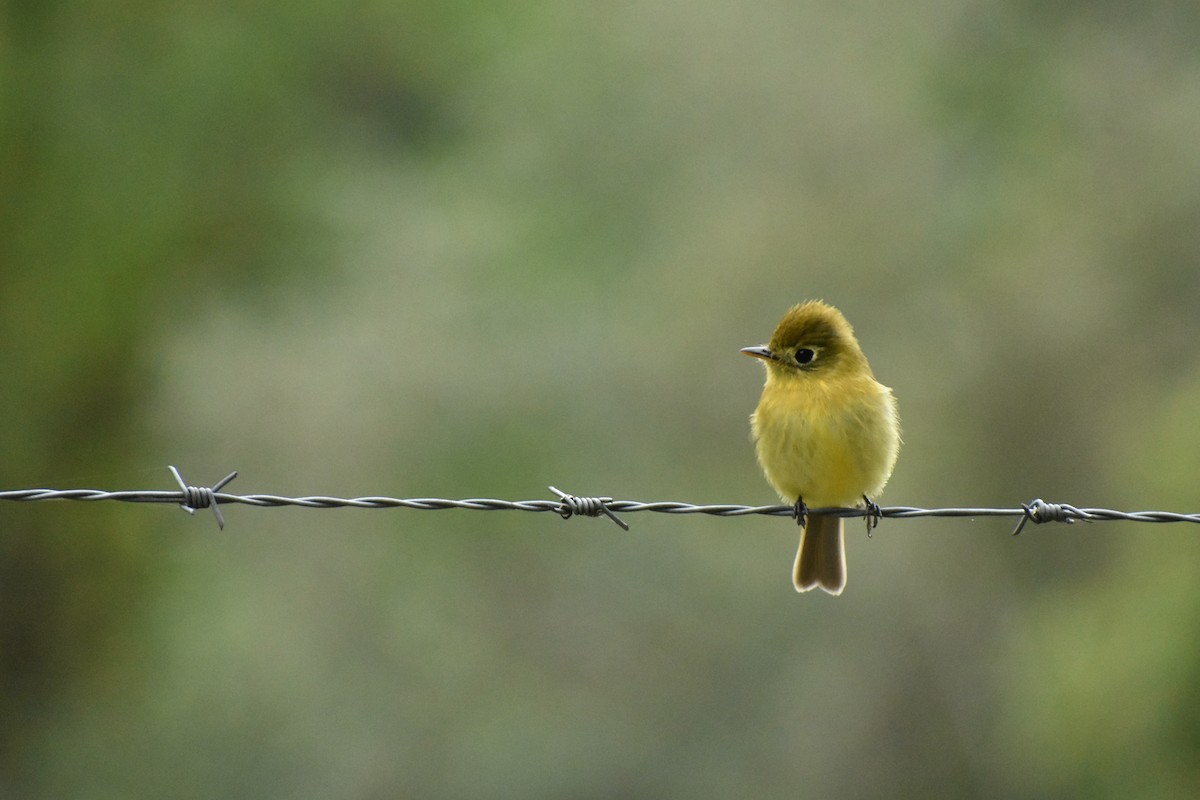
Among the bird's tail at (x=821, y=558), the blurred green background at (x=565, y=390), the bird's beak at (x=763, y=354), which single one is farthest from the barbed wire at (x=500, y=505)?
the blurred green background at (x=565, y=390)

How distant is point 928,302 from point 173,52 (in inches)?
261

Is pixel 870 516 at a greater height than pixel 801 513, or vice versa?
pixel 870 516

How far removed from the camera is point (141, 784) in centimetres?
1088

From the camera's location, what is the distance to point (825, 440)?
5.40 metres

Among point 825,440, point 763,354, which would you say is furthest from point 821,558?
point 763,354

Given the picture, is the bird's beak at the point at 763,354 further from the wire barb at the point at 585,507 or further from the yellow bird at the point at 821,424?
the wire barb at the point at 585,507

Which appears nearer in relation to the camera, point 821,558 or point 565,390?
point 821,558

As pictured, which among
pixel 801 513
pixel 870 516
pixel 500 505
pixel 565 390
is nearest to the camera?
A: pixel 500 505

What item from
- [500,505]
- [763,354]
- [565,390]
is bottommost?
[500,505]

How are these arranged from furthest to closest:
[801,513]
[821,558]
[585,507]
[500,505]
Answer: [821,558] → [801,513] → [585,507] → [500,505]

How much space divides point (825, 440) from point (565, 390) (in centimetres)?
735

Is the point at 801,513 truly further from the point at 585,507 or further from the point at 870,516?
the point at 585,507

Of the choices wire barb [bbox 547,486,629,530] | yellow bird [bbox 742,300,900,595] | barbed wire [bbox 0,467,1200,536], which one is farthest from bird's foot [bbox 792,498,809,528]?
wire barb [bbox 547,486,629,530]

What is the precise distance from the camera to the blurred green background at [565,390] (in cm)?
977
